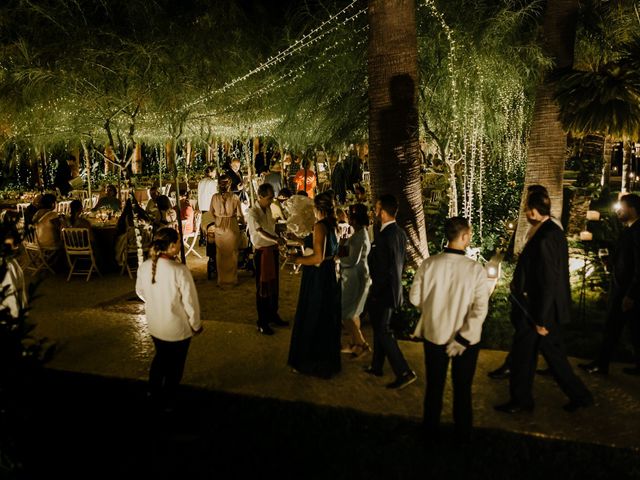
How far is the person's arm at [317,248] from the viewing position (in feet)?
18.0

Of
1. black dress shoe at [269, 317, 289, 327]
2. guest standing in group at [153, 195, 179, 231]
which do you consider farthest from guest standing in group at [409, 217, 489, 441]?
guest standing in group at [153, 195, 179, 231]

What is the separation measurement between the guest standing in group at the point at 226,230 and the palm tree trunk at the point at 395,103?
234 centimetres

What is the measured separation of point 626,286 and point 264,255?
3795 millimetres

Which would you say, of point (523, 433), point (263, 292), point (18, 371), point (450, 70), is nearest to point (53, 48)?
point (263, 292)

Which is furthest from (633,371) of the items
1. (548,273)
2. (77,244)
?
(77,244)

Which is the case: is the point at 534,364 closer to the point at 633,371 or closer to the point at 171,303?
the point at 633,371

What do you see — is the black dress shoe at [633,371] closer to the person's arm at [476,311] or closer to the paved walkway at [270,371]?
the paved walkway at [270,371]

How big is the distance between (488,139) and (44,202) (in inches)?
313

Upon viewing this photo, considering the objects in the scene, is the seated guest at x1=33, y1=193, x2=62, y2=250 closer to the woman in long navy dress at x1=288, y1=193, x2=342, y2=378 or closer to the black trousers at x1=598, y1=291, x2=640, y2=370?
the woman in long navy dress at x1=288, y1=193, x2=342, y2=378

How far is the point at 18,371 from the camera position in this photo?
9.50 feet

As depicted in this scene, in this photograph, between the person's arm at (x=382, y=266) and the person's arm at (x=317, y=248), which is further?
the person's arm at (x=317, y=248)

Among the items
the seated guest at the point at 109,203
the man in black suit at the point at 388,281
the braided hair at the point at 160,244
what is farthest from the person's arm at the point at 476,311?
the seated guest at the point at 109,203

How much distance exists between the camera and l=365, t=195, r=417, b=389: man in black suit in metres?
5.14

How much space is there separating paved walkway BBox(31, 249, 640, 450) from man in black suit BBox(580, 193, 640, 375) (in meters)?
0.29
